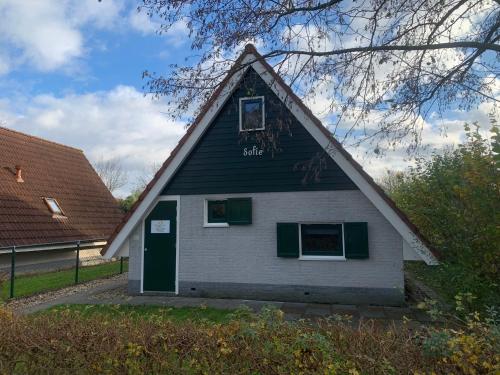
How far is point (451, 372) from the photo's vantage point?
9.78 ft

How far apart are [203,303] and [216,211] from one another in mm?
2639

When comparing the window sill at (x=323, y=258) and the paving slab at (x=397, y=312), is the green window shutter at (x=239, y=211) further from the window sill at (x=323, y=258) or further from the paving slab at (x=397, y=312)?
the paving slab at (x=397, y=312)

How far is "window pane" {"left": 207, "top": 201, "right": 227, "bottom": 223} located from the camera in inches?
447

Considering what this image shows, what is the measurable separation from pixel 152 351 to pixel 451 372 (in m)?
2.52

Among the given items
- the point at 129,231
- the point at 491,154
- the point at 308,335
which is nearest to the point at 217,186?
the point at 129,231

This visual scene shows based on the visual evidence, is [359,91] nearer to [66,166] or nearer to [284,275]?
[284,275]

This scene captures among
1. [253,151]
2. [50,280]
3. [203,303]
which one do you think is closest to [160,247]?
[203,303]

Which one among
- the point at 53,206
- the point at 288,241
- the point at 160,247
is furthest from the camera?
the point at 53,206

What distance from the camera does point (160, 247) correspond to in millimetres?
11469

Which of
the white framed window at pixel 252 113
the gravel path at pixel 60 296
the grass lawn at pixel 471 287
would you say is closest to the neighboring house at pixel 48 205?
the gravel path at pixel 60 296

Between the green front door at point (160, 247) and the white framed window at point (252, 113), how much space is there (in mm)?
3086

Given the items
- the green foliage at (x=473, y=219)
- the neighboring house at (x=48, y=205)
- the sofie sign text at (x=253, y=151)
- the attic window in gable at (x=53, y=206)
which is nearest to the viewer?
the green foliage at (x=473, y=219)

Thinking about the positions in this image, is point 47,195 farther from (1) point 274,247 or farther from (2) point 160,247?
(1) point 274,247

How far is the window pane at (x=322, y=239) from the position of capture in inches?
412
